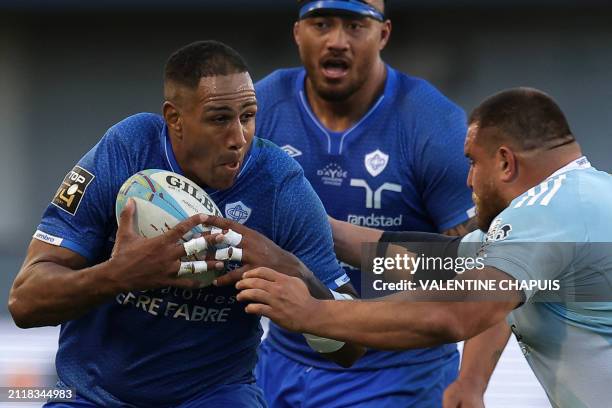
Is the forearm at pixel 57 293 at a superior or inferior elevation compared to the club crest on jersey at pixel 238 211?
inferior

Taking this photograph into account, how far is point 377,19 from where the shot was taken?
6.12 metres

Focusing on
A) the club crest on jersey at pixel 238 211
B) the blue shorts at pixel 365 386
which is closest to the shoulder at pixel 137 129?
the club crest on jersey at pixel 238 211

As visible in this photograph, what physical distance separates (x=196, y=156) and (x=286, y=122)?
1.62 meters

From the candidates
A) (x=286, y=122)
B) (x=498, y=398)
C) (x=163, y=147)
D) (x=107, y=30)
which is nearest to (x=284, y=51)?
(x=107, y=30)

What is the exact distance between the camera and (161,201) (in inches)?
170

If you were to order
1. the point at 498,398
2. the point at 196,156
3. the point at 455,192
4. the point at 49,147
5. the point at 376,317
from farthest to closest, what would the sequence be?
the point at 49,147
the point at 498,398
the point at 455,192
the point at 196,156
the point at 376,317

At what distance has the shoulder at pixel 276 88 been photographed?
6242 mm

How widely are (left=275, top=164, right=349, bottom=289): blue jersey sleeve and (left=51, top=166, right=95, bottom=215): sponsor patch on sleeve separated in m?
0.75

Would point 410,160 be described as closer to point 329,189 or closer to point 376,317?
point 329,189

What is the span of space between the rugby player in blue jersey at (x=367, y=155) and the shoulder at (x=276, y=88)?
22 millimetres

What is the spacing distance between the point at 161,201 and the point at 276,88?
2095 millimetres

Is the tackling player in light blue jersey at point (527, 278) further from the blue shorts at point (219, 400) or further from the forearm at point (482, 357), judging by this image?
the blue shorts at point (219, 400)

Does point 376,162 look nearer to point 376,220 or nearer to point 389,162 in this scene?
point 389,162

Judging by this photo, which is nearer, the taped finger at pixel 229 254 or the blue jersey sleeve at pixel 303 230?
the taped finger at pixel 229 254
